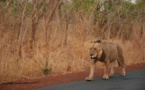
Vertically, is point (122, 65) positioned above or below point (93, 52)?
below

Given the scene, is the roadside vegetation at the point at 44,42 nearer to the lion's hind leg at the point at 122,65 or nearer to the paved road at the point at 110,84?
the paved road at the point at 110,84

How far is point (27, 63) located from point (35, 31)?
2.75 metres

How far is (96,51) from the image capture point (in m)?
10.9

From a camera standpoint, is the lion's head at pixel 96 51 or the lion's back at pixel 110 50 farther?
the lion's back at pixel 110 50

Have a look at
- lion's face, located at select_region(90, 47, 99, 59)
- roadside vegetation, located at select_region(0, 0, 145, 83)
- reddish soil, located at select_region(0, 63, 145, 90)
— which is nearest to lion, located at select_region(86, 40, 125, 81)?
lion's face, located at select_region(90, 47, 99, 59)

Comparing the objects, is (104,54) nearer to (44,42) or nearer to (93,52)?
(93,52)

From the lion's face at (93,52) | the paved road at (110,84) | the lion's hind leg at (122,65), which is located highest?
the lion's face at (93,52)

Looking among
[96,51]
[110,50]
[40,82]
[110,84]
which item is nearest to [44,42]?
[110,50]

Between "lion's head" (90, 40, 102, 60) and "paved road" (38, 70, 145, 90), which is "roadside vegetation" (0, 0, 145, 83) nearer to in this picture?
"lion's head" (90, 40, 102, 60)

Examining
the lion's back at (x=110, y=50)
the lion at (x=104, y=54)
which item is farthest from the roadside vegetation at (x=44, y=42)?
the lion's back at (x=110, y=50)

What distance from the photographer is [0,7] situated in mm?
12742

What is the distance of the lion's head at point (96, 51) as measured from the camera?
1072cm

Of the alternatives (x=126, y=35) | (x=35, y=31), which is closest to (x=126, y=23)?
(x=126, y=35)

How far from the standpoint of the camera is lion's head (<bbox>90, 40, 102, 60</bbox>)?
1072 cm
